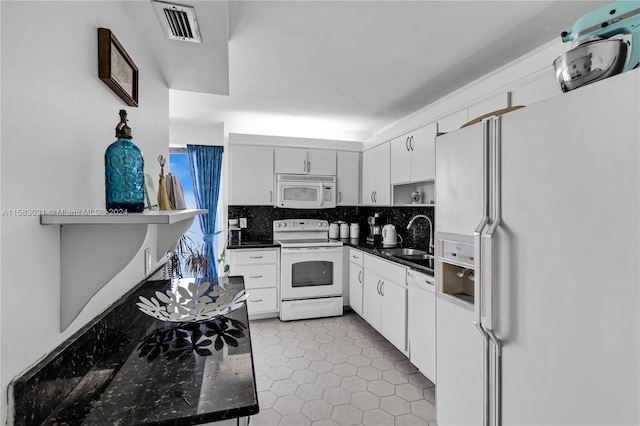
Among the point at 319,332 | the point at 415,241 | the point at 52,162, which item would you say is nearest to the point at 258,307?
the point at 319,332

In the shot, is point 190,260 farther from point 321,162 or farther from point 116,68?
point 116,68

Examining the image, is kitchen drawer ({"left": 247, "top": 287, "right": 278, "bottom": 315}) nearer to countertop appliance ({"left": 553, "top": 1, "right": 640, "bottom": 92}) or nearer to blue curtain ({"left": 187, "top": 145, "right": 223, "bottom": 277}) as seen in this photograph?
blue curtain ({"left": 187, "top": 145, "right": 223, "bottom": 277})

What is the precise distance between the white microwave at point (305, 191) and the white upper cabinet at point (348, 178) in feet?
0.42

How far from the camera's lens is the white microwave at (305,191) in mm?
3939

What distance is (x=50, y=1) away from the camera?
0.80 m

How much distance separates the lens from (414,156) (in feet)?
9.92

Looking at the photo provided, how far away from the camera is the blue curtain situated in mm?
4109

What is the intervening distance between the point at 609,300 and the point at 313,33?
1924mm

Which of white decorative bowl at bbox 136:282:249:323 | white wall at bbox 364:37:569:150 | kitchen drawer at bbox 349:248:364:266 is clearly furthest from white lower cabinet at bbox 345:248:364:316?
white decorative bowl at bbox 136:282:249:323

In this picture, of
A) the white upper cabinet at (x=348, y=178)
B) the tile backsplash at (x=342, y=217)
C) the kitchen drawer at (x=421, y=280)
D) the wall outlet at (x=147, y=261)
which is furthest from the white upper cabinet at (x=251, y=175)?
the wall outlet at (x=147, y=261)

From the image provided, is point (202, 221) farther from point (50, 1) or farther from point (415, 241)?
point (50, 1)

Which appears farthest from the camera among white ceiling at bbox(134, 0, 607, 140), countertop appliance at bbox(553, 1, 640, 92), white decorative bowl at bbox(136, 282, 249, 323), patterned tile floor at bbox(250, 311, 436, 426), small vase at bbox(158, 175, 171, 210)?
patterned tile floor at bbox(250, 311, 436, 426)

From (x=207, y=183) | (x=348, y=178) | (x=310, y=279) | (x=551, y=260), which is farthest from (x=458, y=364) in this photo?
(x=207, y=183)

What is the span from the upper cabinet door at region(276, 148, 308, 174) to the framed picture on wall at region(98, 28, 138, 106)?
259 centimetres
